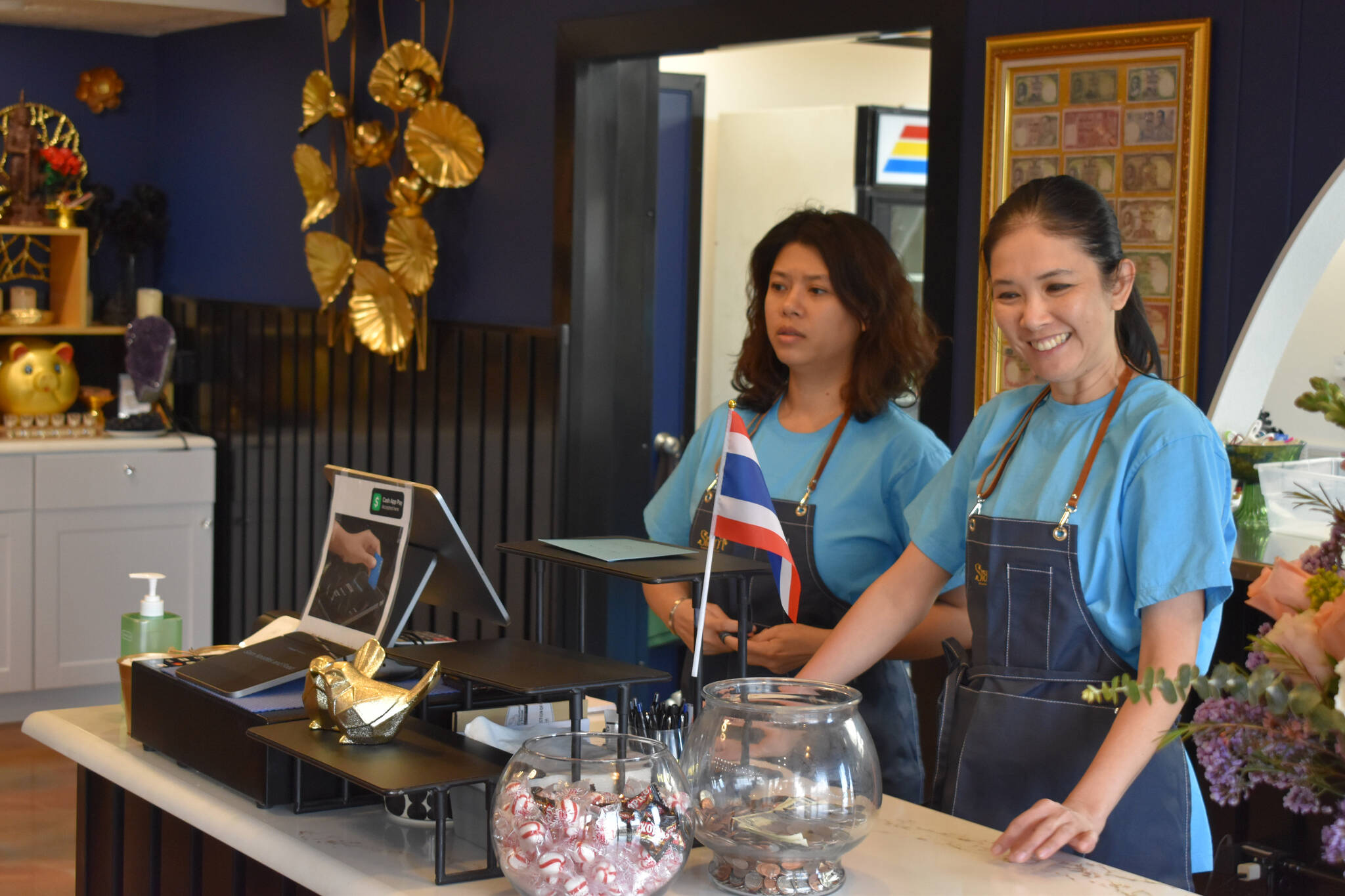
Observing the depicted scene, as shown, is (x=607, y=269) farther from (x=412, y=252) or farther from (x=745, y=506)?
(x=745, y=506)

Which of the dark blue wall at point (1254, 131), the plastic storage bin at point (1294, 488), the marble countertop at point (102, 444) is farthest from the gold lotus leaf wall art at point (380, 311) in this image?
the plastic storage bin at point (1294, 488)

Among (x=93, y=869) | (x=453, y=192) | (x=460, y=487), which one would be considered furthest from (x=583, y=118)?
(x=93, y=869)

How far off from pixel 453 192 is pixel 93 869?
2.54 meters

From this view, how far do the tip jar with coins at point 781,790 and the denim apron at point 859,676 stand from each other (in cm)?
90

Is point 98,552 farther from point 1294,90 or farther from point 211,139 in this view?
point 1294,90

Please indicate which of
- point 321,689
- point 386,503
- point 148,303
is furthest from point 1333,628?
point 148,303

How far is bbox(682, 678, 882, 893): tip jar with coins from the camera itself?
1509 millimetres

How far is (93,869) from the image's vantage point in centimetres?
236

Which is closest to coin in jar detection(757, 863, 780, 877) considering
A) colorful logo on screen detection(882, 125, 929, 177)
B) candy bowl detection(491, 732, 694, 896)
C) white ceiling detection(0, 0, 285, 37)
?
candy bowl detection(491, 732, 694, 896)

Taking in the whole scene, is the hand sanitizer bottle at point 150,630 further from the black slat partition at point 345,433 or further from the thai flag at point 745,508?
the black slat partition at point 345,433

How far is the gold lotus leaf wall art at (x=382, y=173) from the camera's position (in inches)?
171

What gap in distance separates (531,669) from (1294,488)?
1.65 meters

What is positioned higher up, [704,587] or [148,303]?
[148,303]

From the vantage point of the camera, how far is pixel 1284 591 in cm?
117
